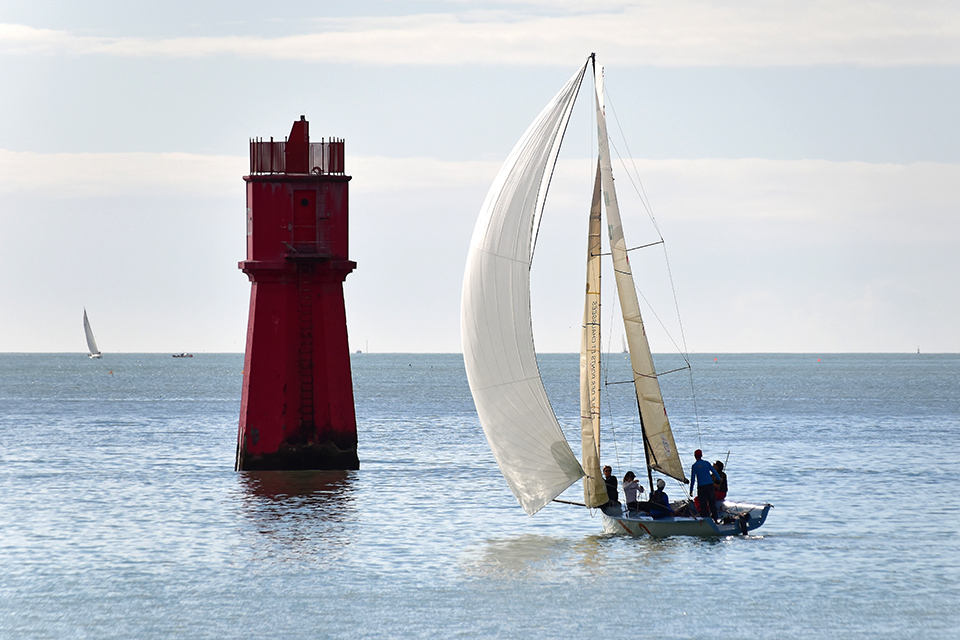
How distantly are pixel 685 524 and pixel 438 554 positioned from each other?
549 centimetres

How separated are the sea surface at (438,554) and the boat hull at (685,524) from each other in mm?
255

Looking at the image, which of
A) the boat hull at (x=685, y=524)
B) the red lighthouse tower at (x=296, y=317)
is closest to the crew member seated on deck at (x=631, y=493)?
the boat hull at (x=685, y=524)

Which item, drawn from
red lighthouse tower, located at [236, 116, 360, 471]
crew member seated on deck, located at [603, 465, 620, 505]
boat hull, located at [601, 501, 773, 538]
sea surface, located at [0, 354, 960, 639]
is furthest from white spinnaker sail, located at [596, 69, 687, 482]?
red lighthouse tower, located at [236, 116, 360, 471]

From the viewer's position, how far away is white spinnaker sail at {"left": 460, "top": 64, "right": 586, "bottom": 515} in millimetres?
26969

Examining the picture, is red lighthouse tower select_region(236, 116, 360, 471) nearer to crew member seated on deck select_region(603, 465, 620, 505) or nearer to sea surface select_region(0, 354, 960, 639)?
sea surface select_region(0, 354, 960, 639)

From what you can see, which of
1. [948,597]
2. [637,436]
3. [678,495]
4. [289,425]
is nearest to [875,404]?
[637,436]

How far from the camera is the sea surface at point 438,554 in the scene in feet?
72.7

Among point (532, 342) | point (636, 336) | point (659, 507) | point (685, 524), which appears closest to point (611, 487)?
point (659, 507)

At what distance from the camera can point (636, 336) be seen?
2888 cm

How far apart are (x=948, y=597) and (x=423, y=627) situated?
32.4 feet

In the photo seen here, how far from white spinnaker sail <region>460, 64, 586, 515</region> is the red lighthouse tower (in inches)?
391

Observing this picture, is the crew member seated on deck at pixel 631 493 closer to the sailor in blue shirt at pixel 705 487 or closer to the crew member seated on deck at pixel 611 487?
the crew member seated on deck at pixel 611 487

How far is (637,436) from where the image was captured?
207ft

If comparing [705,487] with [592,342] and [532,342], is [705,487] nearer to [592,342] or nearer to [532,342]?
[592,342]
